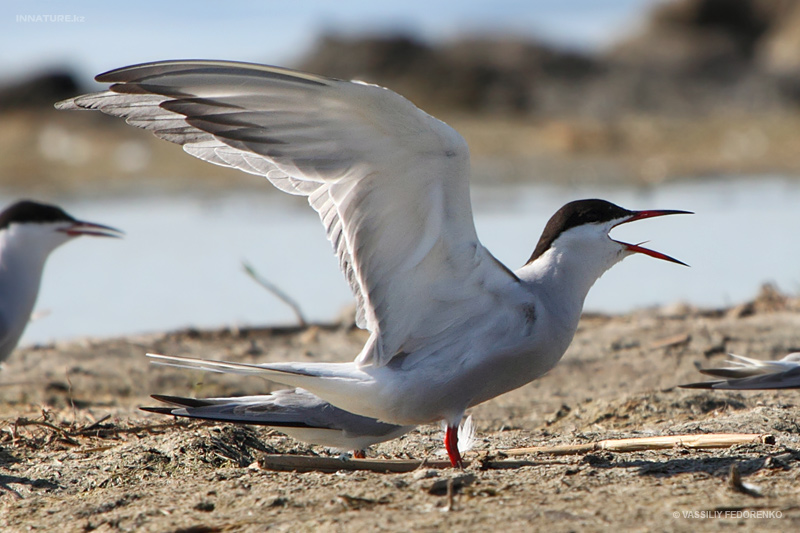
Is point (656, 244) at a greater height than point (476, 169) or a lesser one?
lesser

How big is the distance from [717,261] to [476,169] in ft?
26.4

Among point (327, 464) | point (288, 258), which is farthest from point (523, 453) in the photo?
point (288, 258)

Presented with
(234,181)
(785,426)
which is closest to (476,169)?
(234,181)

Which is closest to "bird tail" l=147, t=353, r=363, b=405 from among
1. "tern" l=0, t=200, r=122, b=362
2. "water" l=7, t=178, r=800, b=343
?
"tern" l=0, t=200, r=122, b=362

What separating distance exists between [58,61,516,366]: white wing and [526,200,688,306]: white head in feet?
0.98

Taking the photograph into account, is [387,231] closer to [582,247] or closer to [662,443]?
[582,247]

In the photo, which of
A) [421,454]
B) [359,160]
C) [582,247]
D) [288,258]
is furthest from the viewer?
[288,258]

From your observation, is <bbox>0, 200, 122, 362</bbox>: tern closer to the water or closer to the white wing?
the water

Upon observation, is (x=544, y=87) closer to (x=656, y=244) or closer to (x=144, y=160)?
(x=144, y=160)

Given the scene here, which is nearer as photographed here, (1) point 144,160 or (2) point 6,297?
(2) point 6,297

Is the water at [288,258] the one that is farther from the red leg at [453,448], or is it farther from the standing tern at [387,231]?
the red leg at [453,448]

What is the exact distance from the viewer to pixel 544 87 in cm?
2644

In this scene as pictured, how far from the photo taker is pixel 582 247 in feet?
12.0

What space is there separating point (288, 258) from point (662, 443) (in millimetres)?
6629
